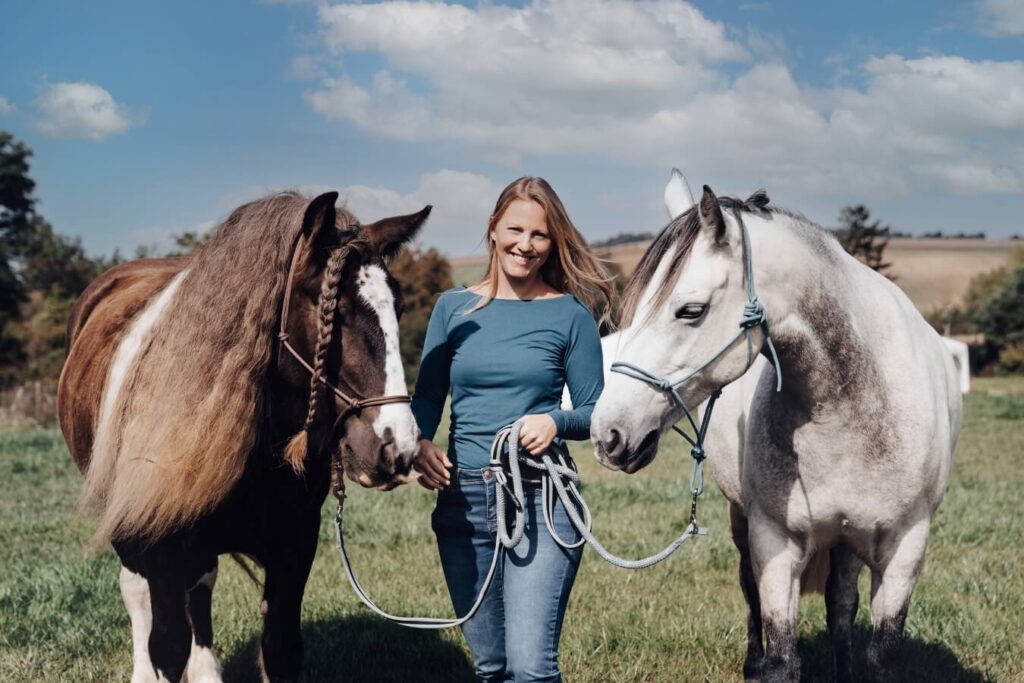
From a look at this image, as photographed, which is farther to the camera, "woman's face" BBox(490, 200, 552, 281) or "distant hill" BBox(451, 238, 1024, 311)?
"distant hill" BBox(451, 238, 1024, 311)

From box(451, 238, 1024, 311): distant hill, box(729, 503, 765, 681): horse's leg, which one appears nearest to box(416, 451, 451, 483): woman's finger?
box(729, 503, 765, 681): horse's leg

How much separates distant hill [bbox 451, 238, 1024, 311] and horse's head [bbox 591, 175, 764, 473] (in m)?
51.9

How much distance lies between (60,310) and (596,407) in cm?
3531

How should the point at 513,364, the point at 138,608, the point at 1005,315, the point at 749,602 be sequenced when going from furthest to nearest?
the point at 1005,315 < the point at 749,602 < the point at 138,608 < the point at 513,364

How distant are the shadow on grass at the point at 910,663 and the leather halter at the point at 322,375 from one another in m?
2.60

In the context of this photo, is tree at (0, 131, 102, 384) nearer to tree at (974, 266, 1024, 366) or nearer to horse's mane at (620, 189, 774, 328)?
horse's mane at (620, 189, 774, 328)

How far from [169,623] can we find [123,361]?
0.91 metres

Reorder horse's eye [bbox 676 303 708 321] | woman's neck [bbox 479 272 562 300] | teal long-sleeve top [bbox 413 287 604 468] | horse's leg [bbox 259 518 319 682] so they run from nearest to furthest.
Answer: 1. horse's eye [bbox 676 303 708 321]
2. teal long-sleeve top [bbox 413 287 604 468]
3. woman's neck [bbox 479 272 562 300]
4. horse's leg [bbox 259 518 319 682]

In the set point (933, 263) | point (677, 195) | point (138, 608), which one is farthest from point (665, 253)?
point (933, 263)

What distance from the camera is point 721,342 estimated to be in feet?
8.73

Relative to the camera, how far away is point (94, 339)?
3.85 m

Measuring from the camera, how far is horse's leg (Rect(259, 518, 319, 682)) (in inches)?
127

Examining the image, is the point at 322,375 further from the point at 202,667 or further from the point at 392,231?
the point at 202,667

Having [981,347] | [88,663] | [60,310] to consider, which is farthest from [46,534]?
[981,347]
